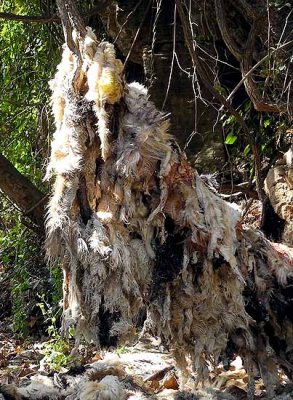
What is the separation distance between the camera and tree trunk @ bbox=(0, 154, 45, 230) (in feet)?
13.7

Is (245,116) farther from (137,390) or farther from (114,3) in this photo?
(137,390)

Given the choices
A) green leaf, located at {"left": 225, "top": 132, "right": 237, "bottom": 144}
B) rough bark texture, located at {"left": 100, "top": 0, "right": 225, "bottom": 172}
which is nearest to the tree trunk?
rough bark texture, located at {"left": 100, "top": 0, "right": 225, "bottom": 172}

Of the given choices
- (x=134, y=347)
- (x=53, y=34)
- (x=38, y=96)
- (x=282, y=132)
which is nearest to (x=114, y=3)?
(x=53, y=34)

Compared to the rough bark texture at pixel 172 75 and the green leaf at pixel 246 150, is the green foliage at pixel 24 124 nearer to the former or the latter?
the rough bark texture at pixel 172 75

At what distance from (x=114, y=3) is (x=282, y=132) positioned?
144 cm

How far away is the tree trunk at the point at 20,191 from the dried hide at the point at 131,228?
1734mm

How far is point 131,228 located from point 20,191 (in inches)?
76.8

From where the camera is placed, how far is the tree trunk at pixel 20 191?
13.7 feet

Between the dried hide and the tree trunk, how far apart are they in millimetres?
1734

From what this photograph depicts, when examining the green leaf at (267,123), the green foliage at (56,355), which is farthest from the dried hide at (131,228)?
the green leaf at (267,123)

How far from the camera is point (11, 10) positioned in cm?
494

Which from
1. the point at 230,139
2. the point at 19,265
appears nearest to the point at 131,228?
the point at 230,139

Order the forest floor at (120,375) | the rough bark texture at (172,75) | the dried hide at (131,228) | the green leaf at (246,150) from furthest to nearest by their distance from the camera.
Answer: the rough bark texture at (172,75), the green leaf at (246,150), the forest floor at (120,375), the dried hide at (131,228)

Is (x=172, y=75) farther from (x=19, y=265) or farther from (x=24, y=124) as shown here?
(x=19, y=265)
